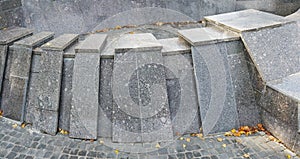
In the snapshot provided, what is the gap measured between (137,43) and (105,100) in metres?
1.20

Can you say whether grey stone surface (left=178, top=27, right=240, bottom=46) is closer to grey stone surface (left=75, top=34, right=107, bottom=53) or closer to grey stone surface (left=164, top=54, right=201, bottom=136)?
grey stone surface (left=164, top=54, right=201, bottom=136)

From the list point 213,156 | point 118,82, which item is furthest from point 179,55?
point 213,156

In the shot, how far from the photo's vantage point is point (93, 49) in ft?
15.2

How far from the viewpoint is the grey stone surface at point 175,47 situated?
15.6 ft

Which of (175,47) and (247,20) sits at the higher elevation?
(247,20)

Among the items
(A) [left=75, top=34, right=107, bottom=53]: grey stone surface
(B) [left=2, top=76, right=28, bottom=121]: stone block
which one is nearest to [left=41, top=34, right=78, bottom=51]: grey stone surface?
(A) [left=75, top=34, right=107, bottom=53]: grey stone surface

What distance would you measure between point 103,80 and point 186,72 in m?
1.52

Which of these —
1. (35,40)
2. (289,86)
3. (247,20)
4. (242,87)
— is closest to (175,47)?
(242,87)

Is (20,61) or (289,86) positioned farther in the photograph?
(20,61)

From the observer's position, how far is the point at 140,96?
452 centimetres

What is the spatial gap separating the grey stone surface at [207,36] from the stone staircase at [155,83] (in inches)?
0.8

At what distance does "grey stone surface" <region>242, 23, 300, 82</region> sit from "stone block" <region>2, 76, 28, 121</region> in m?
4.34

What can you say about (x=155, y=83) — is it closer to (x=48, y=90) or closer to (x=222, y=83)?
(x=222, y=83)

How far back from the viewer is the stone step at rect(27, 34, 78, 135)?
4.67m
